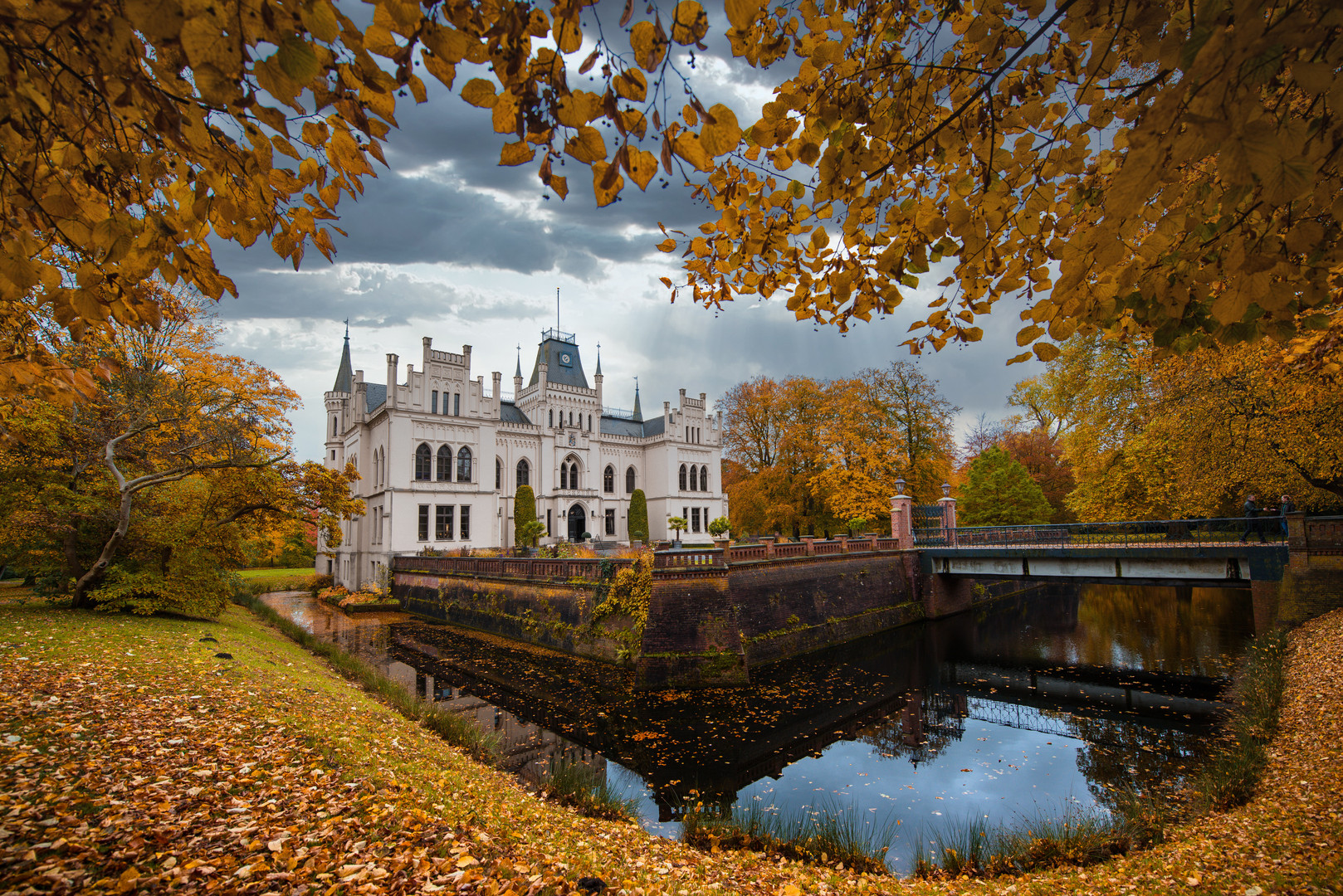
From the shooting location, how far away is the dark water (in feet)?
27.4

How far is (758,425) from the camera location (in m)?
33.7

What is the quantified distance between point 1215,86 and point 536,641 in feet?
61.2

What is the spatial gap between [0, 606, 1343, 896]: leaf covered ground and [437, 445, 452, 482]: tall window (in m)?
23.2

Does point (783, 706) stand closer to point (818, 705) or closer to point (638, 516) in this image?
point (818, 705)

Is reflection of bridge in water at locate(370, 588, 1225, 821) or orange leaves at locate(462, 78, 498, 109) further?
reflection of bridge in water at locate(370, 588, 1225, 821)

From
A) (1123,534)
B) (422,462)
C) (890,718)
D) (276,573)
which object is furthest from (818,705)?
(276,573)

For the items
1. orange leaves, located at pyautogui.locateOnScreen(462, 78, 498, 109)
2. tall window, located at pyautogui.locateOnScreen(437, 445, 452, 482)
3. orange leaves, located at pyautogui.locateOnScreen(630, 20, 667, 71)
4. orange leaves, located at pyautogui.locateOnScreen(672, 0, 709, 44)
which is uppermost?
tall window, located at pyautogui.locateOnScreen(437, 445, 452, 482)

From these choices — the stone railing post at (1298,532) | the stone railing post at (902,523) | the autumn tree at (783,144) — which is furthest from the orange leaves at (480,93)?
the stone railing post at (902,523)

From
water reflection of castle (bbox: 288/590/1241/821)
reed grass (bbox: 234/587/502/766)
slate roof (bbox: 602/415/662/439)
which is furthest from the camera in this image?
slate roof (bbox: 602/415/662/439)

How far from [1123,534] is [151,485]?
3059 cm

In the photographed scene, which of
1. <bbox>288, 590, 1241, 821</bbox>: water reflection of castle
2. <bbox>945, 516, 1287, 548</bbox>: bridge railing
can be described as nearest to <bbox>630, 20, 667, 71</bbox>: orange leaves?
<bbox>288, 590, 1241, 821</bbox>: water reflection of castle

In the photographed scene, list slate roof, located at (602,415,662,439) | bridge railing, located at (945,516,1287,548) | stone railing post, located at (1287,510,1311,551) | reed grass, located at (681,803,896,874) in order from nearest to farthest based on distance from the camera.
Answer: reed grass, located at (681,803,896,874)
stone railing post, located at (1287,510,1311,551)
bridge railing, located at (945,516,1287,548)
slate roof, located at (602,415,662,439)

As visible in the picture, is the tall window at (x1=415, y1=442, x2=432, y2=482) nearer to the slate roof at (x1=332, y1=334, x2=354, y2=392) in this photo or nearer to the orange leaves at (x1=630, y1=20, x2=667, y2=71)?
the slate roof at (x1=332, y1=334, x2=354, y2=392)

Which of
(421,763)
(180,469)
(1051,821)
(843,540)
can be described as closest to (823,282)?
(421,763)
